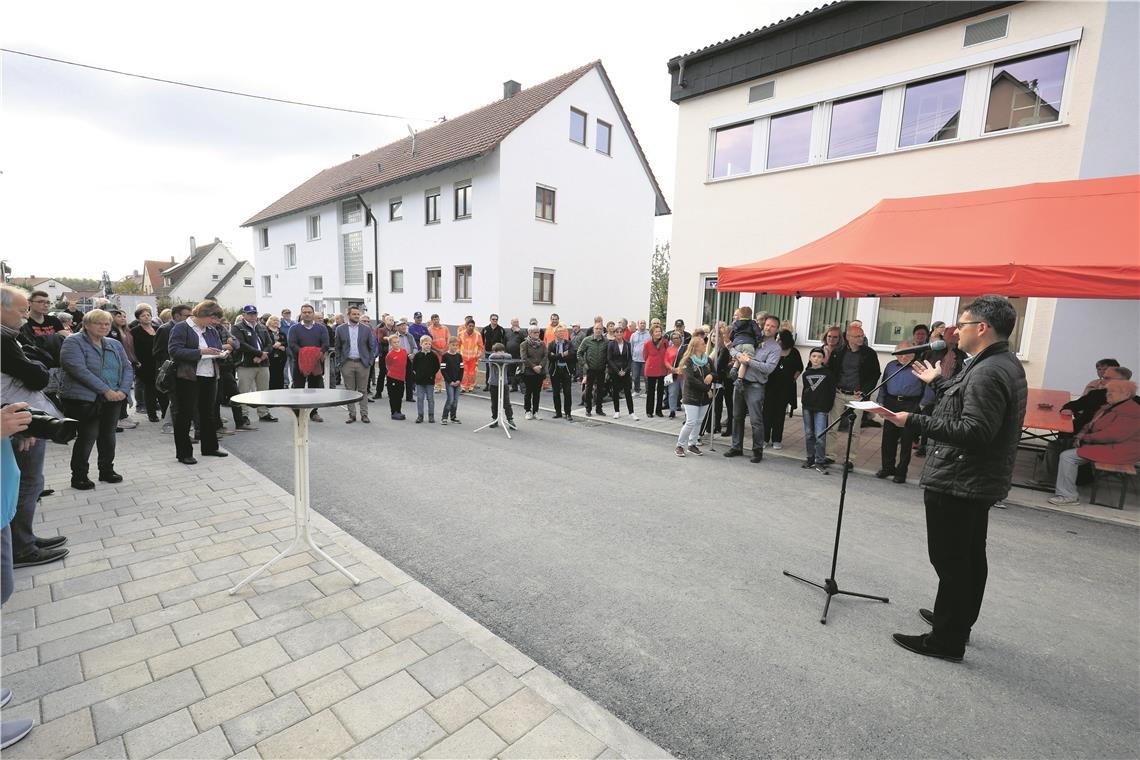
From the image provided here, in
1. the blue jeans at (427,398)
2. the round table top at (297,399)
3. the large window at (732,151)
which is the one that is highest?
the large window at (732,151)

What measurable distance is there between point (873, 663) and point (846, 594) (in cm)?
72

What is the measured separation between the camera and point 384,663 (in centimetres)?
266

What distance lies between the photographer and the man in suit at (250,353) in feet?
27.5

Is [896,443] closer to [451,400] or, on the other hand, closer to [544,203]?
A: [451,400]

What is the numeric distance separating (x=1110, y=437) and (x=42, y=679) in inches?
348

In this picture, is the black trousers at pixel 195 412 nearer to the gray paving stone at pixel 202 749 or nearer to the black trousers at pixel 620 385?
the gray paving stone at pixel 202 749

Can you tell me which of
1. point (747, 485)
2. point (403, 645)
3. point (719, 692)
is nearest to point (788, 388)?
point (747, 485)

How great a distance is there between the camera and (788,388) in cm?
776

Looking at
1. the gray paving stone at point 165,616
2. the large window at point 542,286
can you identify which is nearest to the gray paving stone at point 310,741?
the gray paving stone at point 165,616

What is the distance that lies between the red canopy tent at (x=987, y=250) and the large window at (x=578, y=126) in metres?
15.4

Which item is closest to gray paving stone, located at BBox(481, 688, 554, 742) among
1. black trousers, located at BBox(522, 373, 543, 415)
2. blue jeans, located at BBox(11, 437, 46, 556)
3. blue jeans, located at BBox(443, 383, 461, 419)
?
blue jeans, located at BBox(11, 437, 46, 556)

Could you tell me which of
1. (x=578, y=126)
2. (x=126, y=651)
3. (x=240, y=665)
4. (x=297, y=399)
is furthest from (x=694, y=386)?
(x=578, y=126)

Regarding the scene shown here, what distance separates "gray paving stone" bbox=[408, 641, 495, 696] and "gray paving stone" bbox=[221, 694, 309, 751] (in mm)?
519

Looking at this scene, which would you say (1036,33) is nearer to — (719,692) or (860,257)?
(860,257)
